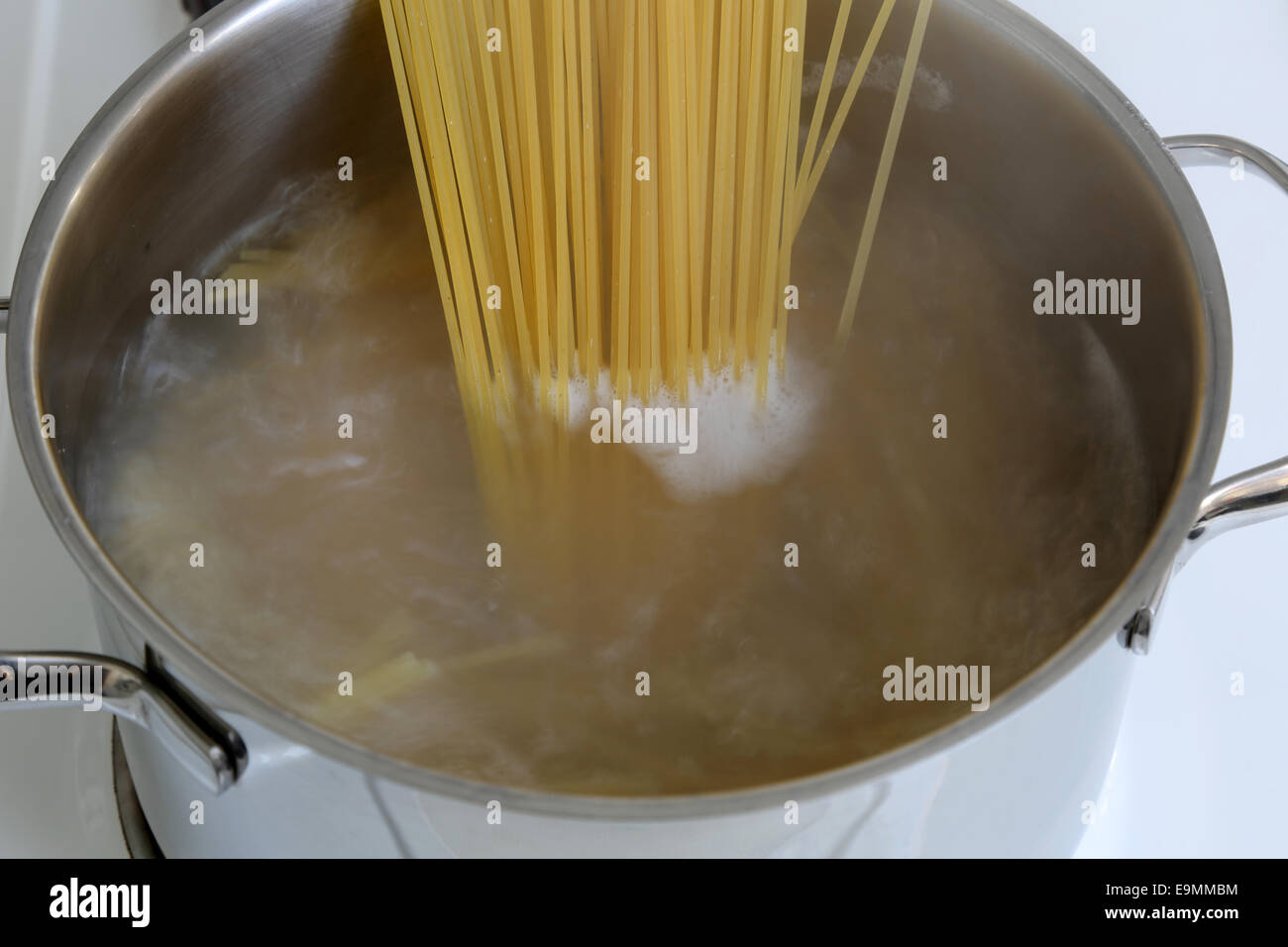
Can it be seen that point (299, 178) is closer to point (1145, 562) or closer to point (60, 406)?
point (60, 406)

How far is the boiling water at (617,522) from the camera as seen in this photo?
65 centimetres

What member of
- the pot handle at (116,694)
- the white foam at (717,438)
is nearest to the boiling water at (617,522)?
the white foam at (717,438)

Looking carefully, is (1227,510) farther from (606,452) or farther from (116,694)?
(116,694)

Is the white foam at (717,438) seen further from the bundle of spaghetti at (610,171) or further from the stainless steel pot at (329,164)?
the stainless steel pot at (329,164)

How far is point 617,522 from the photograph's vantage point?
0.73 m

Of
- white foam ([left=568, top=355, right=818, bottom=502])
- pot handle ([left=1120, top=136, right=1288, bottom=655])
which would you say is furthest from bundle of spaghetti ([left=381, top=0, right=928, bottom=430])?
pot handle ([left=1120, top=136, right=1288, bottom=655])

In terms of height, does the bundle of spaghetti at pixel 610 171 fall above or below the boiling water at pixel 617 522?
above

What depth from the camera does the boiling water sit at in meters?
0.65

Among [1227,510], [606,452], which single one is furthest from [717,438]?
[1227,510]

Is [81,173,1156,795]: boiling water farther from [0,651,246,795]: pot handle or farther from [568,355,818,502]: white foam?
[0,651,246,795]: pot handle

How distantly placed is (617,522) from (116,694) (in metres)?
0.29

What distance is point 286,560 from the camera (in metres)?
0.71

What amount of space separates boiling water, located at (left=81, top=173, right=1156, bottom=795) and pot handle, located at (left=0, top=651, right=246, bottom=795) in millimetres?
123
